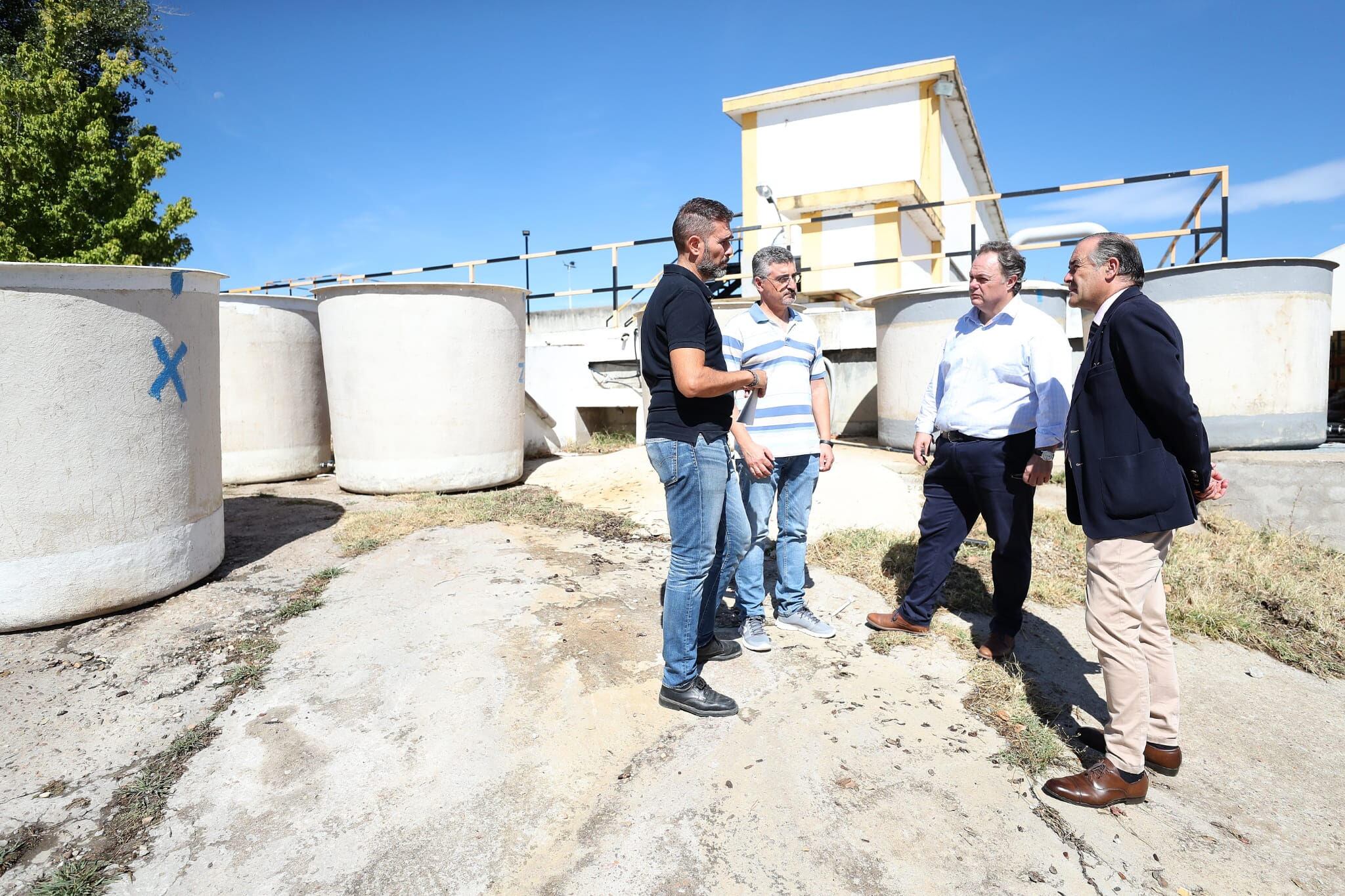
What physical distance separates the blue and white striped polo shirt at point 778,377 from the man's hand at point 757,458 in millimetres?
209

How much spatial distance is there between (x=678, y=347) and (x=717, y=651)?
1497 millimetres

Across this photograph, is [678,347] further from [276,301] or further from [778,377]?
[276,301]

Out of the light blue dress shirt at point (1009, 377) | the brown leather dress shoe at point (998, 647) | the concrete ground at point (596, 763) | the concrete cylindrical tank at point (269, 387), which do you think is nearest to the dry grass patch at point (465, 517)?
the concrete ground at point (596, 763)

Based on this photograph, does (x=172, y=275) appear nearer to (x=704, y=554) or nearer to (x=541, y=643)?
(x=541, y=643)

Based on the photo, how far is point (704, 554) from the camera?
2.91m

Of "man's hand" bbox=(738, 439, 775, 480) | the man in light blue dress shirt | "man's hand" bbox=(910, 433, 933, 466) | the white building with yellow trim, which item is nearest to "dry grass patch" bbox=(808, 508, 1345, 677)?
the man in light blue dress shirt

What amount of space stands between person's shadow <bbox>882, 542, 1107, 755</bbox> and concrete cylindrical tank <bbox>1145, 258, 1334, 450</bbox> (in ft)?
11.3

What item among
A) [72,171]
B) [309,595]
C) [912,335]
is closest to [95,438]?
[309,595]

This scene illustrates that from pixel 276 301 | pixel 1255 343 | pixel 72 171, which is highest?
pixel 72 171

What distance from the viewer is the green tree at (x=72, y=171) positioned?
11.5 m

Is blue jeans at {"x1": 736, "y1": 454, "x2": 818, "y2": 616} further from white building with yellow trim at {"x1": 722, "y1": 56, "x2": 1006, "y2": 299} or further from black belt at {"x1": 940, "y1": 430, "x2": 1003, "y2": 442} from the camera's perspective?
white building with yellow trim at {"x1": 722, "y1": 56, "x2": 1006, "y2": 299}

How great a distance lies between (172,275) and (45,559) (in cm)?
154

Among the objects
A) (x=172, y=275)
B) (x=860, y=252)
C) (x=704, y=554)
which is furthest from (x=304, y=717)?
(x=860, y=252)

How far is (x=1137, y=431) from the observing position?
8.07ft
